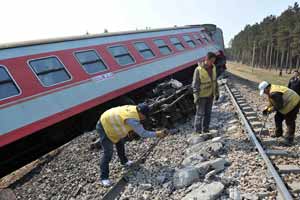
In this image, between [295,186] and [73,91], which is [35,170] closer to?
[73,91]

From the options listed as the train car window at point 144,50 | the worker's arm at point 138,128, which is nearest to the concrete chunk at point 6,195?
the worker's arm at point 138,128

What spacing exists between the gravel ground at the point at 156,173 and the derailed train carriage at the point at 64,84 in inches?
23.0

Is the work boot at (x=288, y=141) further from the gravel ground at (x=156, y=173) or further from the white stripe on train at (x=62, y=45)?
the white stripe on train at (x=62, y=45)

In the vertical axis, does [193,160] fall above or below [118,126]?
below

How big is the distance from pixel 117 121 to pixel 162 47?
8483 millimetres

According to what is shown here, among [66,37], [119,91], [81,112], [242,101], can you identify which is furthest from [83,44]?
[242,101]

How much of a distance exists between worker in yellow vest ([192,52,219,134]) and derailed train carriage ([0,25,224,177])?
8.77 feet

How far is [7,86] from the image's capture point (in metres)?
7.21

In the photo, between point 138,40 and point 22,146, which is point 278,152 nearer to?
point 22,146

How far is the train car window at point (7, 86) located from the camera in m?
7.05

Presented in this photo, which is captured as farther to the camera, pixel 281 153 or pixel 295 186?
pixel 281 153

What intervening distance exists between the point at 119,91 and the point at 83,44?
1664 mm

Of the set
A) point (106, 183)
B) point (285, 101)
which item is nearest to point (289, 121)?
point (285, 101)

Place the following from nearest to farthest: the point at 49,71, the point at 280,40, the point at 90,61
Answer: the point at 49,71 < the point at 90,61 < the point at 280,40
